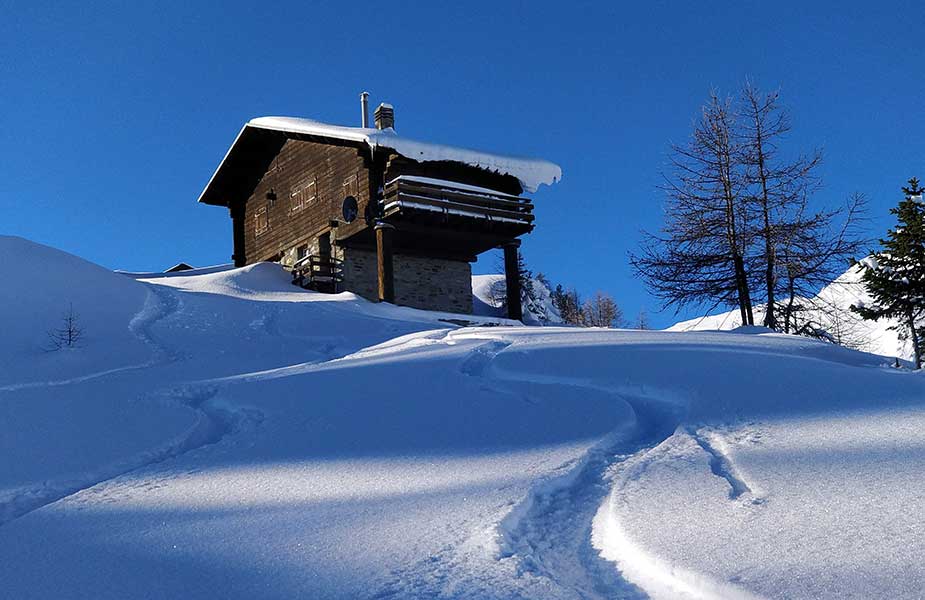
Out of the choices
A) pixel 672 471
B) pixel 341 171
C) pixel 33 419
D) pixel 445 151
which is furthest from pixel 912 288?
pixel 33 419

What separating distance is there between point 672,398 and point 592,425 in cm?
121

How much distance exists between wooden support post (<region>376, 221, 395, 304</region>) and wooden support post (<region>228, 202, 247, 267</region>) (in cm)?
949

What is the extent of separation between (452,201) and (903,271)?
1090cm

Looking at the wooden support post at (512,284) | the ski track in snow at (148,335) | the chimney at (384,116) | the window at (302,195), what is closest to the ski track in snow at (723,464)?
the ski track in snow at (148,335)

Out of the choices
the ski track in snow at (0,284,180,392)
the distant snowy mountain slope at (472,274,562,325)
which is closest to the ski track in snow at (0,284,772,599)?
the ski track in snow at (0,284,180,392)

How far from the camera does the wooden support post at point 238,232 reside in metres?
27.8

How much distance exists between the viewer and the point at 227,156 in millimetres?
25781

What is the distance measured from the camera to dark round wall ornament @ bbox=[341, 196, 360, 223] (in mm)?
21375

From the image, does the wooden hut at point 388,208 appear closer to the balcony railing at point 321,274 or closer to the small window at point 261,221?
the balcony railing at point 321,274

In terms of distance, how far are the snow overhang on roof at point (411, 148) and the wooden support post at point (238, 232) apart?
281cm

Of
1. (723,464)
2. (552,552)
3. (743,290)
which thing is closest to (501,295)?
(743,290)

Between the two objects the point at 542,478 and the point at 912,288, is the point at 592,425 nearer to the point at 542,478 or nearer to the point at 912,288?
the point at 542,478

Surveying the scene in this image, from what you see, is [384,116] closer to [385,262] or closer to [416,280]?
[416,280]

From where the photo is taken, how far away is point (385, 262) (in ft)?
63.9
